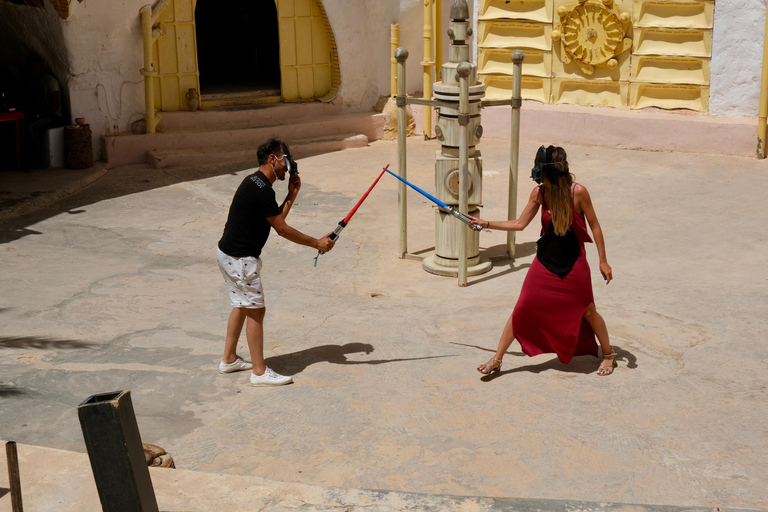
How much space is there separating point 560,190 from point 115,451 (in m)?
3.33

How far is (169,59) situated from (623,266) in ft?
25.0

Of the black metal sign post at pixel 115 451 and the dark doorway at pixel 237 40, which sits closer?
the black metal sign post at pixel 115 451

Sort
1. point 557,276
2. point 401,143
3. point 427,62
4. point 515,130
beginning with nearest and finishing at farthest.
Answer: point 557,276 < point 515,130 < point 401,143 < point 427,62

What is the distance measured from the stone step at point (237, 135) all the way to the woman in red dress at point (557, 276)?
7543 millimetres

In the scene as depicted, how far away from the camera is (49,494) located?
384 cm

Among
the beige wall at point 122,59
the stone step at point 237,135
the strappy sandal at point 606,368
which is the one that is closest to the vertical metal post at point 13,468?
the strappy sandal at point 606,368

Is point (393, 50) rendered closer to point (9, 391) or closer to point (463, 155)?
point (463, 155)

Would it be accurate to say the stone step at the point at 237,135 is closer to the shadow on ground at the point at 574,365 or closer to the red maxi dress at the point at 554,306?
the shadow on ground at the point at 574,365

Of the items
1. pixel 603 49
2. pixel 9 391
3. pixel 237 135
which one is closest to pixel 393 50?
pixel 237 135

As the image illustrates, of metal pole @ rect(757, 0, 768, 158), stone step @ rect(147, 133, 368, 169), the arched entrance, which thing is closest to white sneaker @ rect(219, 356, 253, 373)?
stone step @ rect(147, 133, 368, 169)

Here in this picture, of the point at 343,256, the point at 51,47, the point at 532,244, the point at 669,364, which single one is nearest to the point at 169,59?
the point at 51,47

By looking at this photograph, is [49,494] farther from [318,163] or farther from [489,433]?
[318,163]

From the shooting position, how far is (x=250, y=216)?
5828 millimetres

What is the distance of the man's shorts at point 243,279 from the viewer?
5.86 meters
